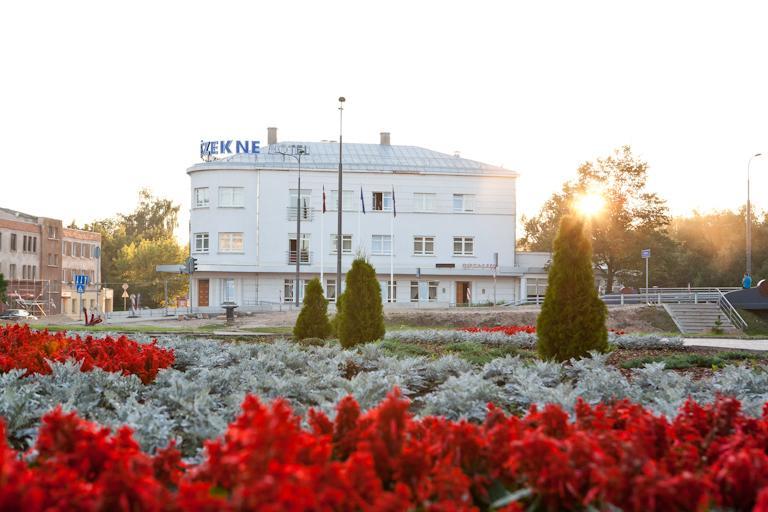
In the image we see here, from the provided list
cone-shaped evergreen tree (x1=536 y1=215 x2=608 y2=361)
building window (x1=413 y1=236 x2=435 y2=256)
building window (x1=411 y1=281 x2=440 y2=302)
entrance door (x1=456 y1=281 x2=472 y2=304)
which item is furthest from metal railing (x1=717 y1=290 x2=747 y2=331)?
cone-shaped evergreen tree (x1=536 y1=215 x2=608 y2=361)

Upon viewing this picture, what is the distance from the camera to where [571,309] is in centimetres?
1275

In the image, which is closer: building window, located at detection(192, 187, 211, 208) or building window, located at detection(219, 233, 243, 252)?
building window, located at detection(219, 233, 243, 252)

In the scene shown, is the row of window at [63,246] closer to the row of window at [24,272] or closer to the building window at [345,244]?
the row of window at [24,272]

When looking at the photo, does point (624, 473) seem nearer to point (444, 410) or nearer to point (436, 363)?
point (444, 410)

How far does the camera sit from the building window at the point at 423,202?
214 ft

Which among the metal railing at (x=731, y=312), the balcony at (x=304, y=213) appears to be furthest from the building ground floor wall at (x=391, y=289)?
the metal railing at (x=731, y=312)

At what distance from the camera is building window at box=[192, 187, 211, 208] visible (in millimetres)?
64075

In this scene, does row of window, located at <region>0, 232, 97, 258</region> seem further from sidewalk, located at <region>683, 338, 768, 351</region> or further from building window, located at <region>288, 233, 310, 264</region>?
sidewalk, located at <region>683, 338, 768, 351</region>

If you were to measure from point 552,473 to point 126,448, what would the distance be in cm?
193

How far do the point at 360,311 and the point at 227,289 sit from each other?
47150 mm

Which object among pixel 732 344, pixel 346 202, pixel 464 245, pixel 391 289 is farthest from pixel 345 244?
pixel 732 344

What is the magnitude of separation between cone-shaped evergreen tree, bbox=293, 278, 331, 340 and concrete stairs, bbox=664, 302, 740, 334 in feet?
76.7

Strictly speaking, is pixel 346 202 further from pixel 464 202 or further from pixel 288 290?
pixel 464 202

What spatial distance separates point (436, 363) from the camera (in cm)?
1062
